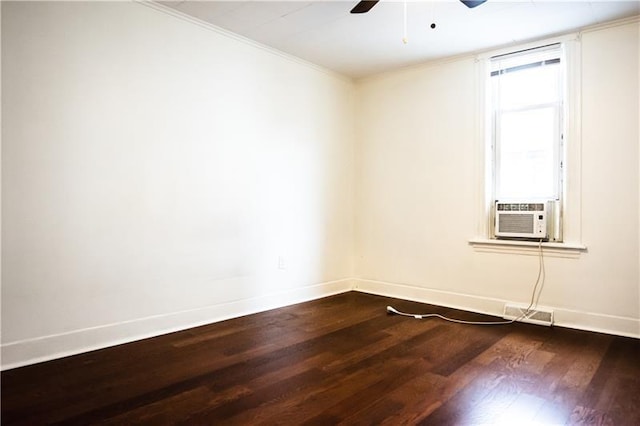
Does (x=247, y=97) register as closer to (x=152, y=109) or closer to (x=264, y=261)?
(x=152, y=109)

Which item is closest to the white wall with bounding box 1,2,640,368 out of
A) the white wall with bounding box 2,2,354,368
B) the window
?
the white wall with bounding box 2,2,354,368

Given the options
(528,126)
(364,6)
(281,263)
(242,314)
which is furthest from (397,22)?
(242,314)

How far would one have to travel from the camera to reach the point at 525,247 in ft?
11.8

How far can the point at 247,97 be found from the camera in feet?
12.1

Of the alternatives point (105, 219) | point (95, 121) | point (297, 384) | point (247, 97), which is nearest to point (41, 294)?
point (105, 219)

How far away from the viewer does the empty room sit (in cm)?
225

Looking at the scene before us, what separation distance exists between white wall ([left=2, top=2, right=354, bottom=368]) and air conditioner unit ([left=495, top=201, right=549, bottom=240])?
1.83 meters

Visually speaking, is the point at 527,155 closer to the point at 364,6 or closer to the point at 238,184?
the point at 364,6

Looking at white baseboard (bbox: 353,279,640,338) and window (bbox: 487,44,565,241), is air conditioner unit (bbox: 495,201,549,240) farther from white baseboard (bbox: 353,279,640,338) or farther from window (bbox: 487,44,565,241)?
white baseboard (bbox: 353,279,640,338)

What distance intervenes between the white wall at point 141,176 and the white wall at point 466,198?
31.9 inches

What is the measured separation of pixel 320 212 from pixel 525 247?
2.01 metres

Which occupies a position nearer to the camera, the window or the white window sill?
the white window sill

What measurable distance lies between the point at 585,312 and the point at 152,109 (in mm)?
3729

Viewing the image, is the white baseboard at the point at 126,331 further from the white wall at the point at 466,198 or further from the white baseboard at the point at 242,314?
the white wall at the point at 466,198
